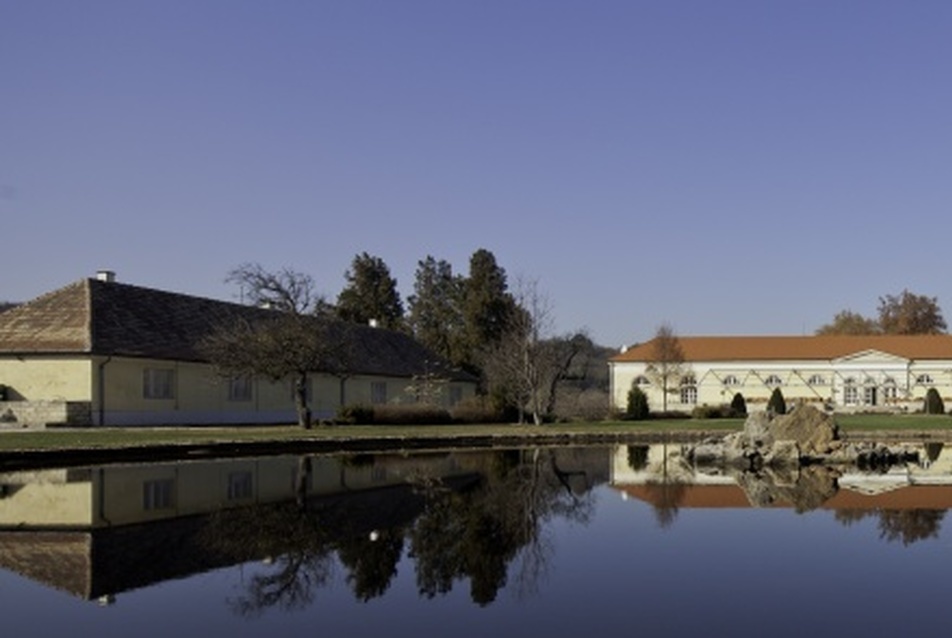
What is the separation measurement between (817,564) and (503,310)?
5761 cm

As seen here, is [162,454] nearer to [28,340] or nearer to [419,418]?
[28,340]

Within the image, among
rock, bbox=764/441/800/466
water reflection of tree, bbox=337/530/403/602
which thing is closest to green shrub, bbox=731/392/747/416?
rock, bbox=764/441/800/466

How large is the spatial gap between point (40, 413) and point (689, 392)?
46646 mm

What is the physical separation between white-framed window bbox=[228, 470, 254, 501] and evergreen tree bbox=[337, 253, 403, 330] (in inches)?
2063

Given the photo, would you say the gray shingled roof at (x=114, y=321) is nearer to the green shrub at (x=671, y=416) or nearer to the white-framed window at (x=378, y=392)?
the white-framed window at (x=378, y=392)

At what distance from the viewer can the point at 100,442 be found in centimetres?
2486

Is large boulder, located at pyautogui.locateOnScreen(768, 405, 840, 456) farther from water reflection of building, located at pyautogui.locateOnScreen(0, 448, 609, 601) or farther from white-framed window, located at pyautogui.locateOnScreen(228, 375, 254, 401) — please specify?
white-framed window, located at pyautogui.locateOnScreen(228, 375, 254, 401)

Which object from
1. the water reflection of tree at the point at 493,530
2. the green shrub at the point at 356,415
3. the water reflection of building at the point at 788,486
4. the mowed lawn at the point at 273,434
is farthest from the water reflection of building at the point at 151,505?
Result: the green shrub at the point at 356,415

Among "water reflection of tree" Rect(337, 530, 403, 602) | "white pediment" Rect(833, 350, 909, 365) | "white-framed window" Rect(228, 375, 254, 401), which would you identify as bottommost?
"water reflection of tree" Rect(337, 530, 403, 602)

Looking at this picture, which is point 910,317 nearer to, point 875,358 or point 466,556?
point 875,358

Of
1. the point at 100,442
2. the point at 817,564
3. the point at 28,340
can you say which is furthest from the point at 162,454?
the point at 817,564

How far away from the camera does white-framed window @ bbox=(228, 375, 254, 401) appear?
131 ft

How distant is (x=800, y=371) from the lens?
69.9m

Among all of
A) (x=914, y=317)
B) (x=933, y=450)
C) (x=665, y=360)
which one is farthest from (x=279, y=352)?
(x=914, y=317)
